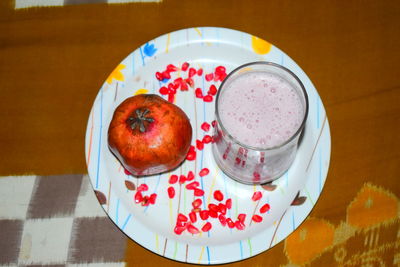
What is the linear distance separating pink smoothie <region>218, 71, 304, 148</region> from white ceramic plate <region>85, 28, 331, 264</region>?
131 millimetres

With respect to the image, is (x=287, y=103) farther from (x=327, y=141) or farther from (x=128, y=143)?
(x=128, y=143)

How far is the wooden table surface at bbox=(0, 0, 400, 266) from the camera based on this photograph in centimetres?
160

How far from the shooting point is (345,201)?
154 centimetres

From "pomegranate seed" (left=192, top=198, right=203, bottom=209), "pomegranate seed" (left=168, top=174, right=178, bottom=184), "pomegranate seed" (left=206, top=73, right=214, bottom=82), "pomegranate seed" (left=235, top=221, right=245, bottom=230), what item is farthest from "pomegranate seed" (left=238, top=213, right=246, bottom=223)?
"pomegranate seed" (left=206, top=73, right=214, bottom=82)


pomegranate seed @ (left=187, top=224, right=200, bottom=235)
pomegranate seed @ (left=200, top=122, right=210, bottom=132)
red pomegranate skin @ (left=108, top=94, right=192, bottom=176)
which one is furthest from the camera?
pomegranate seed @ (left=200, top=122, right=210, bottom=132)

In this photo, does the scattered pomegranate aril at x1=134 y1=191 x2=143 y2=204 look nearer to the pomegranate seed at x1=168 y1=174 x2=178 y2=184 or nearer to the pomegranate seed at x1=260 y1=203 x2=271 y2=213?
the pomegranate seed at x1=168 y1=174 x2=178 y2=184

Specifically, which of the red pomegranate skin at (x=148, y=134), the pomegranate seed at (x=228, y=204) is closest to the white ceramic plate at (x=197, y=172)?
the pomegranate seed at (x=228, y=204)

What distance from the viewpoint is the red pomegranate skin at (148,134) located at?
4.47 ft

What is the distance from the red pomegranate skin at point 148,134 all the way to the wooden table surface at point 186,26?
287 mm

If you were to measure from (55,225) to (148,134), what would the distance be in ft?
1.67

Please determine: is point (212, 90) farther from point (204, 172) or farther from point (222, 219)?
point (222, 219)

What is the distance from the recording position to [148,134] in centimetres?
136

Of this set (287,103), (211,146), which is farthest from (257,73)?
(211,146)

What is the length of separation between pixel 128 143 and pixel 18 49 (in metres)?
0.68
